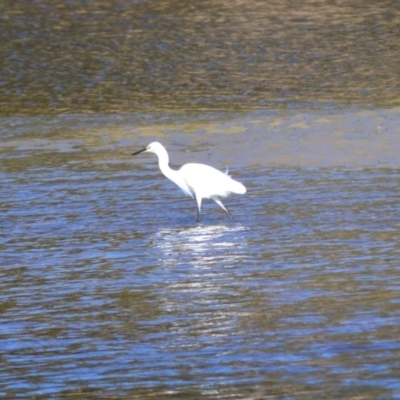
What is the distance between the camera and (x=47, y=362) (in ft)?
21.4

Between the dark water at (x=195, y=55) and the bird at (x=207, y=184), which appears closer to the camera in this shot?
the bird at (x=207, y=184)

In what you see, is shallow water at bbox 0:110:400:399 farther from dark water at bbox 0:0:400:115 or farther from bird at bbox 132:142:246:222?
dark water at bbox 0:0:400:115

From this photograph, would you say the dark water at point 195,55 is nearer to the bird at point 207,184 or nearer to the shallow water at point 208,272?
the shallow water at point 208,272

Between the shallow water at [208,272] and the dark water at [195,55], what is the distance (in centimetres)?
A: 347

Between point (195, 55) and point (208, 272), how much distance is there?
47.0 ft

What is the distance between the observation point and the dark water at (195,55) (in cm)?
1953

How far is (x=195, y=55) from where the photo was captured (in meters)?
22.6

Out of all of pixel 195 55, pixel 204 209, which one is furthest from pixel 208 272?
pixel 195 55

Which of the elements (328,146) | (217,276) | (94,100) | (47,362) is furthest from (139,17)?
(47,362)

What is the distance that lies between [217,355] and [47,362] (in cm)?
101

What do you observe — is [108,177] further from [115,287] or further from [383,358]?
[383,358]

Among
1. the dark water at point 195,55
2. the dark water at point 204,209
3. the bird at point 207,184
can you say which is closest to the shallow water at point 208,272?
the dark water at point 204,209

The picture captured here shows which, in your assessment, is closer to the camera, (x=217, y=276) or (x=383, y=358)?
(x=383, y=358)

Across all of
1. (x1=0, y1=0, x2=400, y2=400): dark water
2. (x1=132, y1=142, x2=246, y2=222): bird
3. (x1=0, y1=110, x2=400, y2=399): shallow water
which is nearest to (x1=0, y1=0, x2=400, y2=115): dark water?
(x1=0, y1=0, x2=400, y2=400): dark water
